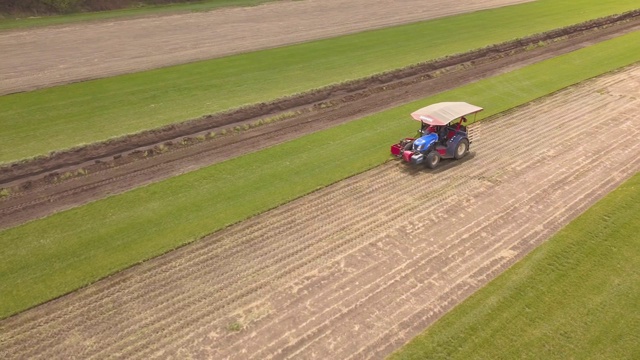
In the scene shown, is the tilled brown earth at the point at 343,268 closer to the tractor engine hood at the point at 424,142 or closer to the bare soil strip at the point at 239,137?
the tractor engine hood at the point at 424,142

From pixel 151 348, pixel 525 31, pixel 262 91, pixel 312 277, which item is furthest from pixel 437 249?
pixel 525 31

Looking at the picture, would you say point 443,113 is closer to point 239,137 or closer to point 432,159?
point 432,159

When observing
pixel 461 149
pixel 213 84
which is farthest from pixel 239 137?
pixel 461 149

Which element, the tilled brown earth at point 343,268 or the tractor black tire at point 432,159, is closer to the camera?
the tilled brown earth at point 343,268

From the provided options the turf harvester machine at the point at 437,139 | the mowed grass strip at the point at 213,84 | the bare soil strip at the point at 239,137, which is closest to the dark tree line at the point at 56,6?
the mowed grass strip at the point at 213,84

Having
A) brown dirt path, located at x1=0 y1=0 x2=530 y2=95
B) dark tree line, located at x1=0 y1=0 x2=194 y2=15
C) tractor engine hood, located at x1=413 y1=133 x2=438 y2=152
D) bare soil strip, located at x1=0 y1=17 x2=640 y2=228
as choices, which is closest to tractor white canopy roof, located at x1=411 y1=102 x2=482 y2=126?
tractor engine hood, located at x1=413 y1=133 x2=438 y2=152

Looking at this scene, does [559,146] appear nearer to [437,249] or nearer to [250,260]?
[437,249]
